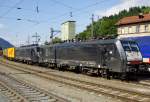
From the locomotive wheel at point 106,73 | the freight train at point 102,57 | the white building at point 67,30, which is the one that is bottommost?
the locomotive wheel at point 106,73

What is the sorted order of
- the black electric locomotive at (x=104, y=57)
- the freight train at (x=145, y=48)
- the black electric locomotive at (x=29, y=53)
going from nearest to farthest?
the black electric locomotive at (x=104, y=57), the freight train at (x=145, y=48), the black electric locomotive at (x=29, y=53)

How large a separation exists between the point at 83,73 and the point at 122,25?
168ft

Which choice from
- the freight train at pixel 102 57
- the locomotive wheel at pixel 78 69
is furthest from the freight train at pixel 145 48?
the locomotive wheel at pixel 78 69

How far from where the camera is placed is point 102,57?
950 inches

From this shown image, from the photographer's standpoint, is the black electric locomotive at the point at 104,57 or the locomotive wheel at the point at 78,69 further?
the locomotive wheel at the point at 78,69

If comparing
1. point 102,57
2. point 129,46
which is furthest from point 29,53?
point 129,46

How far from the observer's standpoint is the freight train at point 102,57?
71.6 ft

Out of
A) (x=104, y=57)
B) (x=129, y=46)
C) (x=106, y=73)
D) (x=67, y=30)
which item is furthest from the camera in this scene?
(x=67, y=30)

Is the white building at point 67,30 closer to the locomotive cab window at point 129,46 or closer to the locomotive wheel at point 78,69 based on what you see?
the locomotive wheel at point 78,69

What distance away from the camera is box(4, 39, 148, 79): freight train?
71.6 ft

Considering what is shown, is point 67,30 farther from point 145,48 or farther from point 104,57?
point 104,57

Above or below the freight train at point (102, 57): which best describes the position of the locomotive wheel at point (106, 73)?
below

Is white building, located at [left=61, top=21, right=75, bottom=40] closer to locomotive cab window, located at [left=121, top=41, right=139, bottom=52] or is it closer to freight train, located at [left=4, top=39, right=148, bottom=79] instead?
freight train, located at [left=4, top=39, right=148, bottom=79]

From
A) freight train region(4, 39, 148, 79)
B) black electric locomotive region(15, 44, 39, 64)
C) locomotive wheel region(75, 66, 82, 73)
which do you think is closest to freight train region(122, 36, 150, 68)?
freight train region(4, 39, 148, 79)
